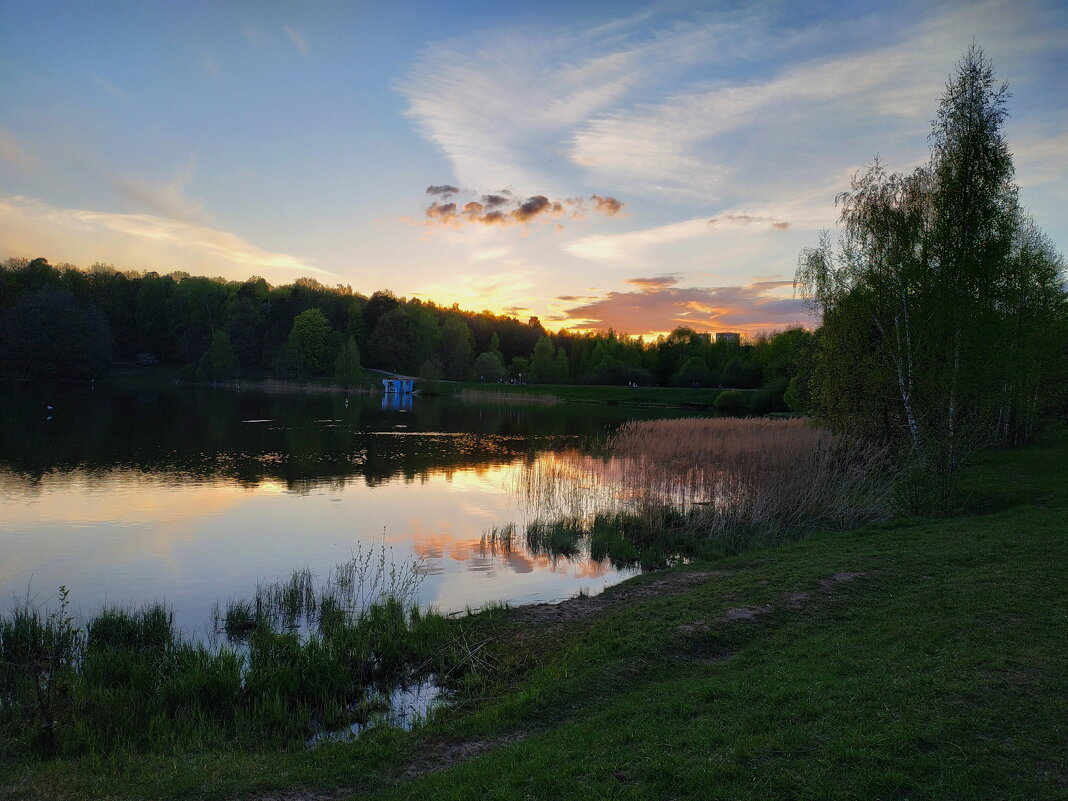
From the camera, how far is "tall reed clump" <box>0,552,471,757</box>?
674 centimetres

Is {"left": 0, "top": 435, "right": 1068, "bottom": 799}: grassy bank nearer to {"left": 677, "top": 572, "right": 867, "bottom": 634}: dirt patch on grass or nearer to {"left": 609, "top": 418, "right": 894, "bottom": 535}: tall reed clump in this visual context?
{"left": 677, "top": 572, "right": 867, "bottom": 634}: dirt patch on grass

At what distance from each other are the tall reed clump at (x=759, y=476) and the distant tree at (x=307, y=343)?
8873 centimetres

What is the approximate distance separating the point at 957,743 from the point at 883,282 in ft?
62.8

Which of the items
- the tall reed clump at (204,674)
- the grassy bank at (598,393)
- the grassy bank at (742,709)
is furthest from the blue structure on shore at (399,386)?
the grassy bank at (742,709)

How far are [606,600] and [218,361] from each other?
105982 mm

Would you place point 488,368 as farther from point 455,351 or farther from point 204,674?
point 204,674

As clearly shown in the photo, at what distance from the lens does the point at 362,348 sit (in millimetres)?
123125

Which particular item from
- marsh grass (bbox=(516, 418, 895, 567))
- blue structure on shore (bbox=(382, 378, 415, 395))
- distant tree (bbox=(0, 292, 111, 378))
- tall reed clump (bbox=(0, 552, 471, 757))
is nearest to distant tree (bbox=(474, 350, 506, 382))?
blue structure on shore (bbox=(382, 378, 415, 395))

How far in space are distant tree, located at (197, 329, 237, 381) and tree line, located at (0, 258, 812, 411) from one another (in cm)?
16

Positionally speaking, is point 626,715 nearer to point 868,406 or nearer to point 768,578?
point 768,578

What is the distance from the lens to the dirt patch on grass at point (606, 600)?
1067 cm

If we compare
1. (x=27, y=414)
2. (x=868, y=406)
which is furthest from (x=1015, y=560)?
(x=27, y=414)

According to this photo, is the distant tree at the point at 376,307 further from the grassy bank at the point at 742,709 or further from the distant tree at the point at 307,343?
the grassy bank at the point at 742,709

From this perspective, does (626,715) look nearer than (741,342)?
Yes
